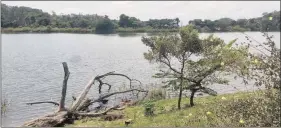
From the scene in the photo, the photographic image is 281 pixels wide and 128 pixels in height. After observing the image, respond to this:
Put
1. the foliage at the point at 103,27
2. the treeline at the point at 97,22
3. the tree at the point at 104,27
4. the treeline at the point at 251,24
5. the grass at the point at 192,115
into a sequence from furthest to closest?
1. the foliage at the point at 103,27
2. the tree at the point at 104,27
3. the treeline at the point at 97,22
4. the grass at the point at 192,115
5. the treeline at the point at 251,24

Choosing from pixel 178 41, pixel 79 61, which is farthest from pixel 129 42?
pixel 178 41

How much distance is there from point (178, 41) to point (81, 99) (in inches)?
138

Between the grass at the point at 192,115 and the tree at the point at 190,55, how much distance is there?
0.68m

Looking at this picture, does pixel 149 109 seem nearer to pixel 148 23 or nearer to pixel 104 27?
pixel 148 23

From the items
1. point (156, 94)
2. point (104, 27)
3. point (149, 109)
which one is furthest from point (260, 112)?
Result: point (104, 27)

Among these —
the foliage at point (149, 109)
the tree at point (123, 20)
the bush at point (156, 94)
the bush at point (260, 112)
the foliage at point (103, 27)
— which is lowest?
the bush at point (156, 94)

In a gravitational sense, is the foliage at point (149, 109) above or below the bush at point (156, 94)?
above

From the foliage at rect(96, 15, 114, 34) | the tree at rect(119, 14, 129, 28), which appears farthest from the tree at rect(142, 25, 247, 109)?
the foliage at rect(96, 15, 114, 34)

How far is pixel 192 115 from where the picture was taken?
328 inches

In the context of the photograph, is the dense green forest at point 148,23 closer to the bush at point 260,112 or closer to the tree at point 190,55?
the tree at point 190,55

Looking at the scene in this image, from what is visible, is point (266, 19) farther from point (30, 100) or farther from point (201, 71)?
point (30, 100)

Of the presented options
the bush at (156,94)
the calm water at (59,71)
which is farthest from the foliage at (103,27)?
the bush at (156,94)

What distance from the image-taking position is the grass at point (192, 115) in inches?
213

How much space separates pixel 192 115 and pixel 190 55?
113 inches
